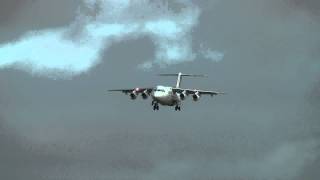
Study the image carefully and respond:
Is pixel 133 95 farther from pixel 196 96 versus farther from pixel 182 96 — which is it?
pixel 196 96

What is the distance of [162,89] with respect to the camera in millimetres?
175750

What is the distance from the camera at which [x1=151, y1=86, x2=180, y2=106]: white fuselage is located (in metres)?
174

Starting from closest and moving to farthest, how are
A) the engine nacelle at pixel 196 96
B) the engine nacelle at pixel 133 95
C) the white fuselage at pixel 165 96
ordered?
1. the white fuselage at pixel 165 96
2. the engine nacelle at pixel 133 95
3. the engine nacelle at pixel 196 96

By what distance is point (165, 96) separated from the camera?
175 m

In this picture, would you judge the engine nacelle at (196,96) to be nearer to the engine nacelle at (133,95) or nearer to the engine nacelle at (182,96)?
the engine nacelle at (182,96)

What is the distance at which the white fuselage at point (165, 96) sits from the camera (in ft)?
571

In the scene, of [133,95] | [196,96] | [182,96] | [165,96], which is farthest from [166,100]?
[196,96]

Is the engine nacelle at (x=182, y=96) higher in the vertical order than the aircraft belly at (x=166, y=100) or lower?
higher

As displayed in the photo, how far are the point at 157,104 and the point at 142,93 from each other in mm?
4526

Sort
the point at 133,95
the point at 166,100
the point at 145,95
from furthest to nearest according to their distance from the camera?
the point at 133,95, the point at 145,95, the point at 166,100

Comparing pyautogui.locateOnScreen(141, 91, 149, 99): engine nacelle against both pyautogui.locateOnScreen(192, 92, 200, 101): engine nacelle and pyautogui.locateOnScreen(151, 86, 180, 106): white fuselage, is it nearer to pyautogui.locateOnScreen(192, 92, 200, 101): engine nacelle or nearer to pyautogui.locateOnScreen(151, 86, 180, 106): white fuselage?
pyautogui.locateOnScreen(151, 86, 180, 106): white fuselage

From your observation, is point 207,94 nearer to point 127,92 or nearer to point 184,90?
point 184,90

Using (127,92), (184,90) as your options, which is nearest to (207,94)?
(184,90)

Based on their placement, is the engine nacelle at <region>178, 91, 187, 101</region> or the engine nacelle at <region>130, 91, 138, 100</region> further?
the engine nacelle at <region>130, 91, 138, 100</region>
